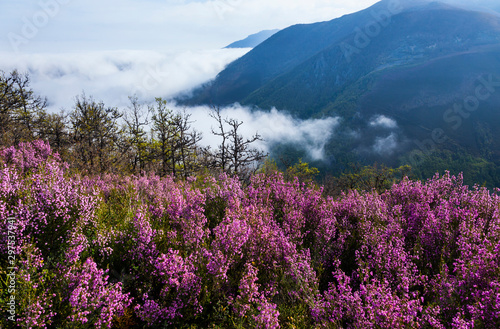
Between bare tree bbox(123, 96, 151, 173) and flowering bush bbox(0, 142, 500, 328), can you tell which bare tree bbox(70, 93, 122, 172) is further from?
flowering bush bbox(0, 142, 500, 328)

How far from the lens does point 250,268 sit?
305 cm

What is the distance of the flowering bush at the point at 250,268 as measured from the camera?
271 cm

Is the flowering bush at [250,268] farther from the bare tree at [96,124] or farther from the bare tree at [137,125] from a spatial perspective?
the bare tree at [137,125]

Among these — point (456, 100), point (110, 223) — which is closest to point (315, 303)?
point (110, 223)

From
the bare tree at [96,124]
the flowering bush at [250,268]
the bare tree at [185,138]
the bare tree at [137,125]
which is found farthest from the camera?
the bare tree at [137,125]

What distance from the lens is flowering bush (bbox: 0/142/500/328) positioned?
8.87 ft

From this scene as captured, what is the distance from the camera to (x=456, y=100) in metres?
183

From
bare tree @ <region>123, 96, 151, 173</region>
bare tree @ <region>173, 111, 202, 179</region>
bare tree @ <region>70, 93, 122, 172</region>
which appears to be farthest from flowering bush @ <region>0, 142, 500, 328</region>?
bare tree @ <region>123, 96, 151, 173</region>

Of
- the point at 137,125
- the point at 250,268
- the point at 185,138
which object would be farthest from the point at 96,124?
the point at 250,268

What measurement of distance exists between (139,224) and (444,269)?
362 cm

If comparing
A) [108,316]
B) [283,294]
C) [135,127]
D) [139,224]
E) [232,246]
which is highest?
[135,127]

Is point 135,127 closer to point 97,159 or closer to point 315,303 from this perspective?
point 97,159

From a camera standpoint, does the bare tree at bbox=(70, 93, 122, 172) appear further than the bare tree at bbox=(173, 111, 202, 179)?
No

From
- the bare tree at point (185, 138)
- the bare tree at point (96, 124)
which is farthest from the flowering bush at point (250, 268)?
the bare tree at point (185, 138)
